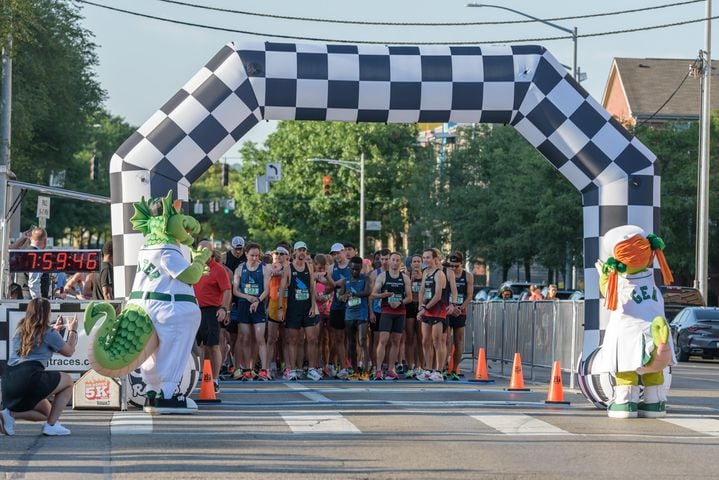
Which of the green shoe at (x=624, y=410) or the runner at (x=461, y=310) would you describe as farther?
the runner at (x=461, y=310)

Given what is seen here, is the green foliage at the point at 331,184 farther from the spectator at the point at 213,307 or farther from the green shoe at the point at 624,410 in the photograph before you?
the green shoe at the point at 624,410

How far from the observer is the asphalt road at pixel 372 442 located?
9484 mm

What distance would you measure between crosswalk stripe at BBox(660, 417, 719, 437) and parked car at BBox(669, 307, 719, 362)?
17798 mm

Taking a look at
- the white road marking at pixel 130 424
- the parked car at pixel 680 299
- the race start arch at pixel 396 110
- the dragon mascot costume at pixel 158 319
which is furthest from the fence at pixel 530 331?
the parked car at pixel 680 299

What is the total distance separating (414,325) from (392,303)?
997mm

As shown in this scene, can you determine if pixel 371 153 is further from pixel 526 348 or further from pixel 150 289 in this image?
pixel 150 289

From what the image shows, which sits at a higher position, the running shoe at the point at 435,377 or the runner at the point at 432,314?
the runner at the point at 432,314

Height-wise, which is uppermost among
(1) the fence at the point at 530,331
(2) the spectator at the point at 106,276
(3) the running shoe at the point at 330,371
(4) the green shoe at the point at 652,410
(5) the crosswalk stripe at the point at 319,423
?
(2) the spectator at the point at 106,276

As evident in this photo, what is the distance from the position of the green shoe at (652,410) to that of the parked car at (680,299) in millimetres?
22169

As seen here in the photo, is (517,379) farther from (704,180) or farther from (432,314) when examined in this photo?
(704,180)

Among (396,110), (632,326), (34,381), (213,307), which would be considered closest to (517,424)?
(632,326)

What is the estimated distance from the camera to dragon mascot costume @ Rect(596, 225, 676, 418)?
13.3 metres

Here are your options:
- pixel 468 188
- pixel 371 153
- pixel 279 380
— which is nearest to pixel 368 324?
pixel 279 380

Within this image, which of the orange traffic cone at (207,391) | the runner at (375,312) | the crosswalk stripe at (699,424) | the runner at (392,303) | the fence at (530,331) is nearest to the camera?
the crosswalk stripe at (699,424)
